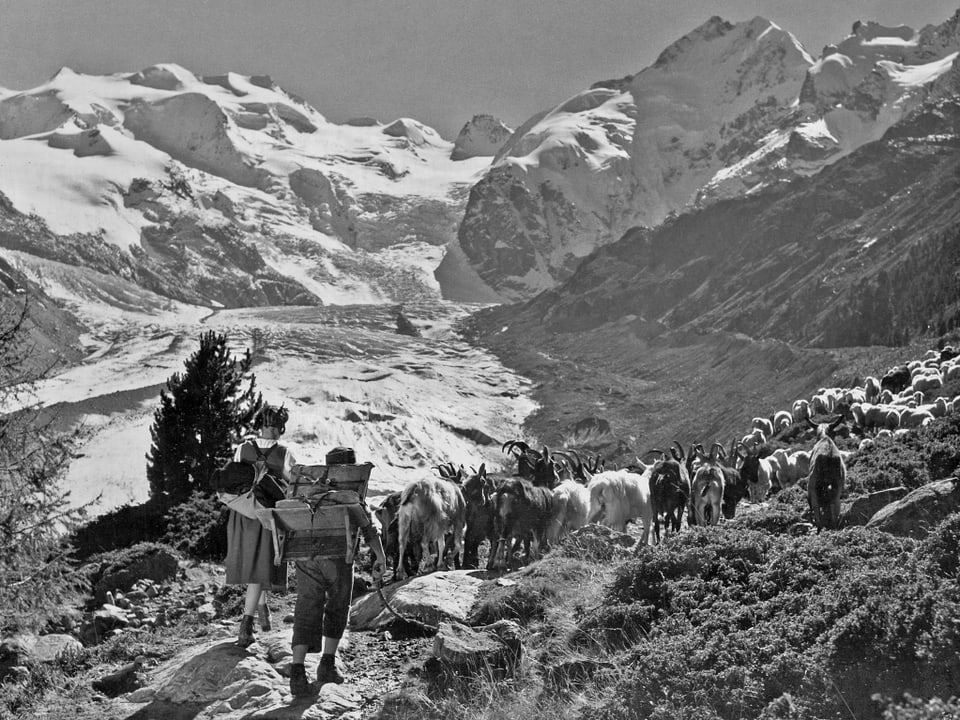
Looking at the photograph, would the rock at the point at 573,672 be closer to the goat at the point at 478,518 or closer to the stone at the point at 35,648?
the stone at the point at 35,648

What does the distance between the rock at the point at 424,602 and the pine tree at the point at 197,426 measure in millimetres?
21291

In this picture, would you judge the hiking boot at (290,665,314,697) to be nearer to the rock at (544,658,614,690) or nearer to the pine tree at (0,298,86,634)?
the rock at (544,658,614,690)

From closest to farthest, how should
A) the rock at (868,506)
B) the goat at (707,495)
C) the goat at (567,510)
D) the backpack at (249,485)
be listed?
the backpack at (249,485), the rock at (868,506), the goat at (567,510), the goat at (707,495)

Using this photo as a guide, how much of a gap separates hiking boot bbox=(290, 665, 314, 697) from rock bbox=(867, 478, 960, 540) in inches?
233

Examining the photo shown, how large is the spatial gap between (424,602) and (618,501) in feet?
21.8

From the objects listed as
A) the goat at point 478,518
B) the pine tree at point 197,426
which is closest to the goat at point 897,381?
the pine tree at point 197,426

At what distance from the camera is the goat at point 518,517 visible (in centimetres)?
1623

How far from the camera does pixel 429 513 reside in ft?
54.9

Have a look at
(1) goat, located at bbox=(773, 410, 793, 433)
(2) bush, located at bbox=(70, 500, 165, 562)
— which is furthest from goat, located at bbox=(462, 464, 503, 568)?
(1) goat, located at bbox=(773, 410, 793, 433)

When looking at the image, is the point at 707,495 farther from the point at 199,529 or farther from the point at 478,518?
the point at 199,529

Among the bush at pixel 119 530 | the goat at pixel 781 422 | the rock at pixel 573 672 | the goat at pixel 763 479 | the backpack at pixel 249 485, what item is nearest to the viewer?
the rock at pixel 573 672

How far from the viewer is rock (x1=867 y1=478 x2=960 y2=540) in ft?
33.5

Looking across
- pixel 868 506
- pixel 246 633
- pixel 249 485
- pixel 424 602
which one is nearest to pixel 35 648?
pixel 246 633

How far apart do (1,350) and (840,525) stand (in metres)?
12.2
